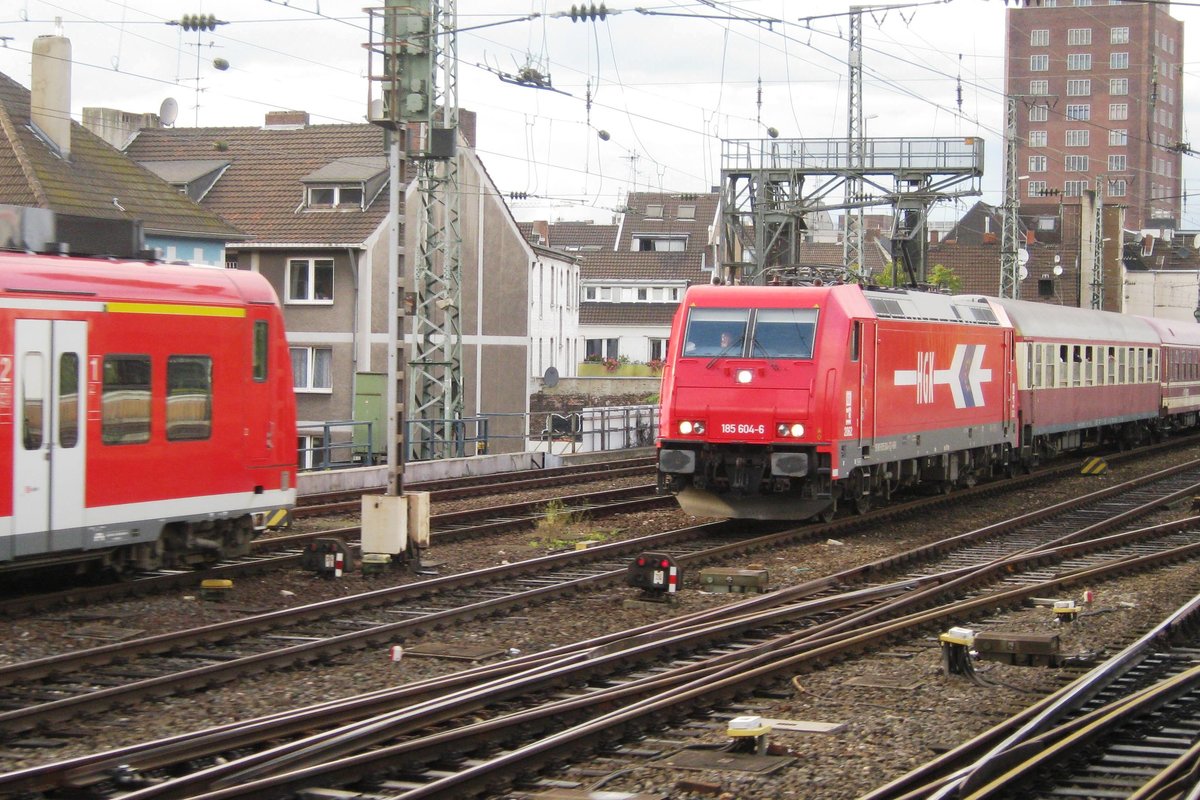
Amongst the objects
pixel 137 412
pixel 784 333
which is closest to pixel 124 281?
pixel 137 412

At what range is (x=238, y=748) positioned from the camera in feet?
25.6

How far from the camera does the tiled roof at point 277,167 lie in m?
40.5

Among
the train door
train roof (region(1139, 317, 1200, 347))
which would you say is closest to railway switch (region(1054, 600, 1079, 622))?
the train door

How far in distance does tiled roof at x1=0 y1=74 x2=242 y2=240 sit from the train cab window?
16.6 meters

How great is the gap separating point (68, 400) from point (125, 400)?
640 millimetres

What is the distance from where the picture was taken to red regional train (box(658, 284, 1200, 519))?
695 inches

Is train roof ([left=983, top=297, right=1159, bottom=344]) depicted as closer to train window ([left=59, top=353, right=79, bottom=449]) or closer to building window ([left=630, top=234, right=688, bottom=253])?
train window ([left=59, top=353, right=79, bottom=449])

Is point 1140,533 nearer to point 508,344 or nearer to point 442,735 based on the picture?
point 442,735

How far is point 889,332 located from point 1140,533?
3999mm

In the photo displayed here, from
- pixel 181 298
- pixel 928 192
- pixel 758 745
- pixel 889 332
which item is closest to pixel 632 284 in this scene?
pixel 928 192

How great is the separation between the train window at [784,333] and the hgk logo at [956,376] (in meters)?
2.36

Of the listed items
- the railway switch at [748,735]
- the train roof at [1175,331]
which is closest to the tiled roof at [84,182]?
the train roof at [1175,331]

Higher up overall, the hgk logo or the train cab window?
the train cab window

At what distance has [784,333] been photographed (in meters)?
17.9
